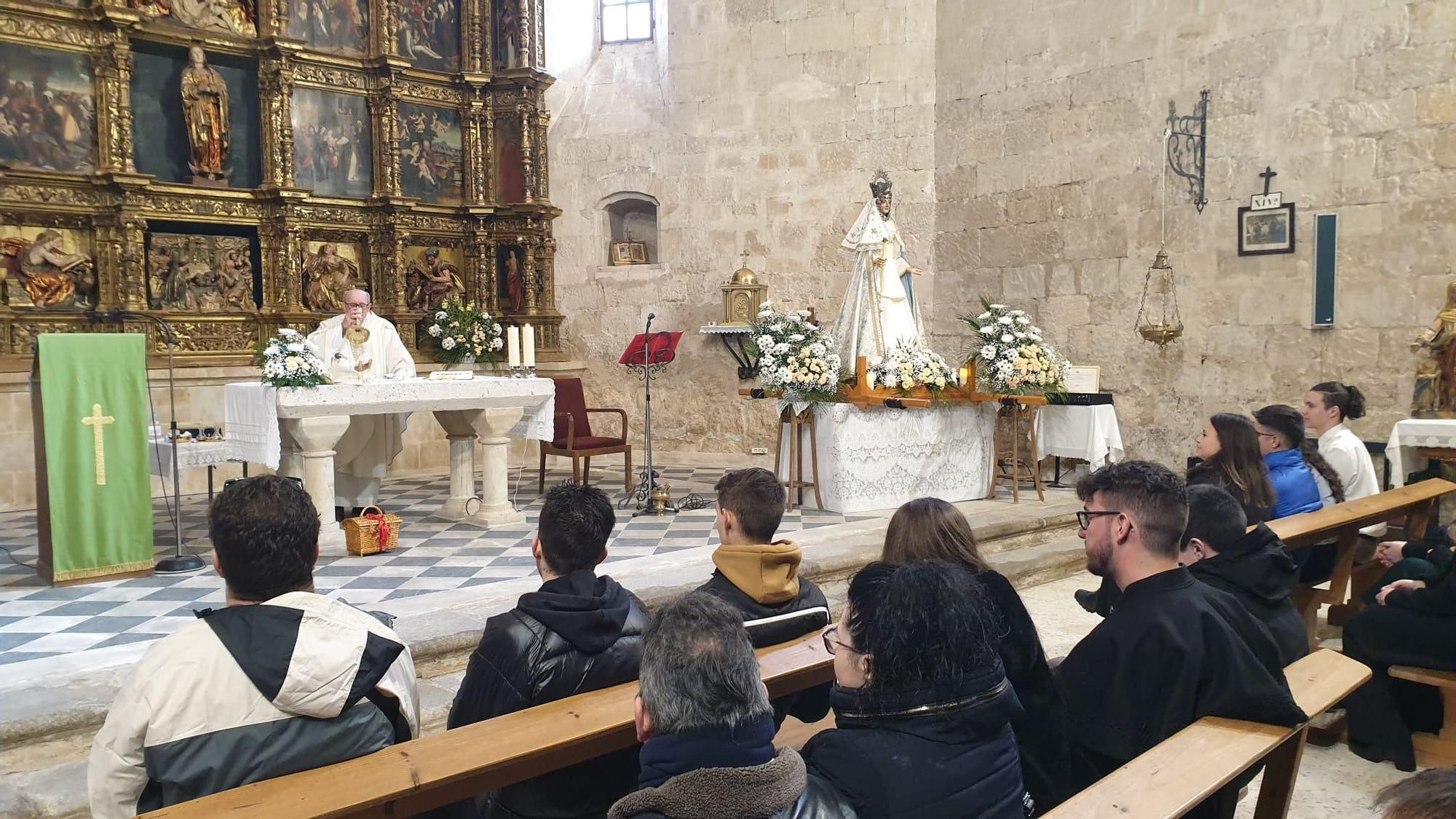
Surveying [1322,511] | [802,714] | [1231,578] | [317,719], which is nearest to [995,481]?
[1322,511]

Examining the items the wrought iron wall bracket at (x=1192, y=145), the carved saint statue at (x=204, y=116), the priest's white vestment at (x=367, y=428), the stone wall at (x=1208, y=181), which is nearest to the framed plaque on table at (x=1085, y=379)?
the stone wall at (x=1208, y=181)

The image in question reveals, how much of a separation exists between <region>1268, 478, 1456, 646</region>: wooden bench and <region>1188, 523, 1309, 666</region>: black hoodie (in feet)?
3.03

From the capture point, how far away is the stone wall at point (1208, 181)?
7977mm

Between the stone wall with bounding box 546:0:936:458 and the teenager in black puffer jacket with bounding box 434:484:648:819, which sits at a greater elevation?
the stone wall with bounding box 546:0:936:458

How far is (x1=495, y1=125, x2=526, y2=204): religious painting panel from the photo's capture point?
1071 centimetres

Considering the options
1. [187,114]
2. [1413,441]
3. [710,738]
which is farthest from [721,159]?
[710,738]

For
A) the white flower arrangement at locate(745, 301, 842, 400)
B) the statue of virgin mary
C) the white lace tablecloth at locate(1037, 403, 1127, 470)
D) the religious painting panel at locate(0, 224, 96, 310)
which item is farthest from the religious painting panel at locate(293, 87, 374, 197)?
the white lace tablecloth at locate(1037, 403, 1127, 470)

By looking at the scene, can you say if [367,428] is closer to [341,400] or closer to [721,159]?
[341,400]

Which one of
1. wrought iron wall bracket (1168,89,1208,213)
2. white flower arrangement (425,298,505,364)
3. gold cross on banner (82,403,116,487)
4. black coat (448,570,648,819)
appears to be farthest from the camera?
white flower arrangement (425,298,505,364)

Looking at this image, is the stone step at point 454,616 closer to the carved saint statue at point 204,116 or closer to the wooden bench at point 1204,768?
the wooden bench at point 1204,768

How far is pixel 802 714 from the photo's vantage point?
3.05 meters

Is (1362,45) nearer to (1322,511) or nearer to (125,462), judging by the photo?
(1322,511)

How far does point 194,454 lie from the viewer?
6.29m

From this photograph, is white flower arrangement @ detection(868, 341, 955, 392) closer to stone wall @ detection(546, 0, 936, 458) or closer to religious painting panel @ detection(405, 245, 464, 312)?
stone wall @ detection(546, 0, 936, 458)
